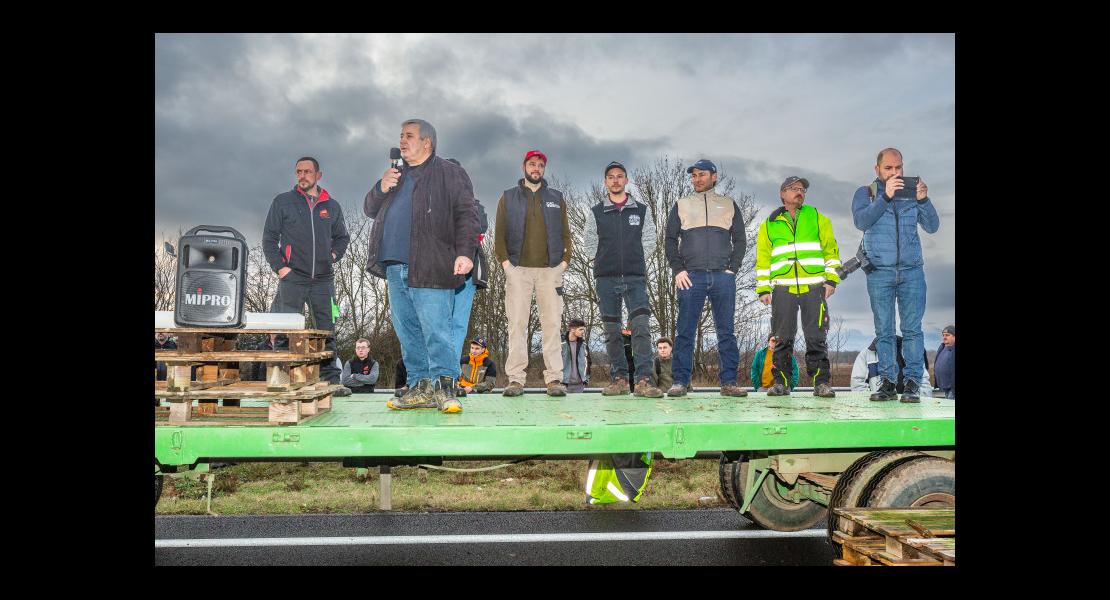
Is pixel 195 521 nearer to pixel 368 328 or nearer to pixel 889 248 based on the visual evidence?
pixel 889 248

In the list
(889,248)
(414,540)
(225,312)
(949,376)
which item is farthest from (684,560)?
(949,376)

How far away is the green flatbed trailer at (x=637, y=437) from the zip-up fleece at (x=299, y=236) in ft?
7.43

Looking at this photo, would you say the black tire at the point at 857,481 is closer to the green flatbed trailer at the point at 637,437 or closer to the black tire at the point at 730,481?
the green flatbed trailer at the point at 637,437

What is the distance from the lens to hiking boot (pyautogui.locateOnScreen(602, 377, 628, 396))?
5.71 metres

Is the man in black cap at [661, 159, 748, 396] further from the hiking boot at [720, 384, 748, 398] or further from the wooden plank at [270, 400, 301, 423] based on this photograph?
the wooden plank at [270, 400, 301, 423]

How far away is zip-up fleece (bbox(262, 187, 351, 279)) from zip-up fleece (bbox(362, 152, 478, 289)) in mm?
2093

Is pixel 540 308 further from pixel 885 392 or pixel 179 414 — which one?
pixel 179 414

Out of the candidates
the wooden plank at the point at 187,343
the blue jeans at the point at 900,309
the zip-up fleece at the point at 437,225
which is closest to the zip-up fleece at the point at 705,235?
the blue jeans at the point at 900,309

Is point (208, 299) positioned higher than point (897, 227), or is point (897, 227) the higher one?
point (897, 227)

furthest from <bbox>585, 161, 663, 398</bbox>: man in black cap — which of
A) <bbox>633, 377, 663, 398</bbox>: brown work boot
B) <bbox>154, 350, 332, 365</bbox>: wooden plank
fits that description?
<bbox>154, 350, 332, 365</bbox>: wooden plank

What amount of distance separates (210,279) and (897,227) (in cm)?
516

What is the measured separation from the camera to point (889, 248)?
5.80 meters

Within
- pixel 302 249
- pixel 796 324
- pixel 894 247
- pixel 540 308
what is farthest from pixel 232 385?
pixel 894 247

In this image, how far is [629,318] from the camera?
5.96 m
